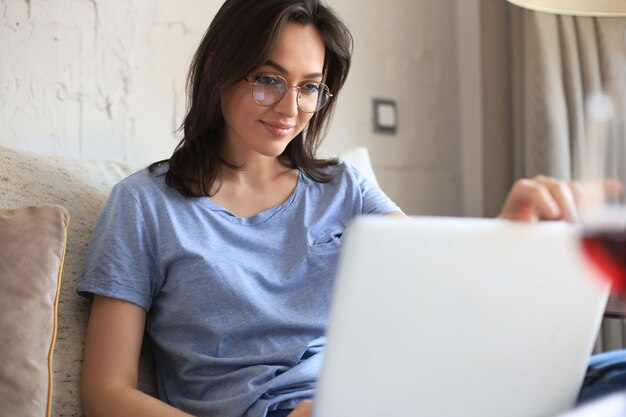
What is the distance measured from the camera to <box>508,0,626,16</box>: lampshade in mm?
1544

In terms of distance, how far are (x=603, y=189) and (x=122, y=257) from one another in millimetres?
834

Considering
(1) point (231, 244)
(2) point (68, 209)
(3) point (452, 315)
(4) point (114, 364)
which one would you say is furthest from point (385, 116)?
(3) point (452, 315)

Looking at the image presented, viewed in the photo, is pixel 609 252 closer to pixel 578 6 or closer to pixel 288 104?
pixel 288 104

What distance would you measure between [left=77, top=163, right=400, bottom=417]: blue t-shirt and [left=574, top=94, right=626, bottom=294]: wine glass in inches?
25.4

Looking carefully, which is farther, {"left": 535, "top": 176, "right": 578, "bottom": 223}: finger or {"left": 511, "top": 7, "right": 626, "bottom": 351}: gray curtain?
{"left": 511, "top": 7, "right": 626, "bottom": 351}: gray curtain

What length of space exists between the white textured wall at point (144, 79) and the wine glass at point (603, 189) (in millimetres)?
1246

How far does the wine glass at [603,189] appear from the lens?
24.8 inches

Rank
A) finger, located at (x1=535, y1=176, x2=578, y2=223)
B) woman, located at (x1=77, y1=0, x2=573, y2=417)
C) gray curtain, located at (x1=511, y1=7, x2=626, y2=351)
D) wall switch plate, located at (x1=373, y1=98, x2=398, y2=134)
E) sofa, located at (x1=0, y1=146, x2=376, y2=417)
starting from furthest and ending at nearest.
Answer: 1. wall switch plate, located at (x1=373, y1=98, x2=398, y2=134)
2. gray curtain, located at (x1=511, y1=7, x2=626, y2=351)
3. woman, located at (x1=77, y1=0, x2=573, y2=417)
4. sofa, located at (x1=0, y1=146, x2=376, y2=417)
5. finger, located at (x1=535, y1=176, x2=578, y2=223)

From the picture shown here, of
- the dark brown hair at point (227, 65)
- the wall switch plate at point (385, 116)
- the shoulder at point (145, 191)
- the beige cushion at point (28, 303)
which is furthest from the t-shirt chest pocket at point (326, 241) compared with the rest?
the wall switch plate at point (385, 116)

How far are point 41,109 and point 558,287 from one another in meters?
1.24

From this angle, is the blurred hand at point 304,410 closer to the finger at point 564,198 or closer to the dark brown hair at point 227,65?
the finger at point 564,198

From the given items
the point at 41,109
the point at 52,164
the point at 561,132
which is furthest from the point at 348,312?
the point at 561,132

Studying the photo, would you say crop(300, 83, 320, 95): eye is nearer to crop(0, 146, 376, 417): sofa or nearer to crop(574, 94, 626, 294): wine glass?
crop(0, 146, 376, 417): sofa

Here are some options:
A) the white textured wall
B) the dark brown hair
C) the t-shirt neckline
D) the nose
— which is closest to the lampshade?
the dark brown hair
